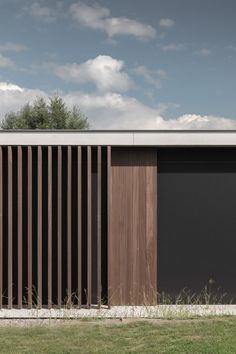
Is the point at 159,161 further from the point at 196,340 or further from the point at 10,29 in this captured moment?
the point at 10,29

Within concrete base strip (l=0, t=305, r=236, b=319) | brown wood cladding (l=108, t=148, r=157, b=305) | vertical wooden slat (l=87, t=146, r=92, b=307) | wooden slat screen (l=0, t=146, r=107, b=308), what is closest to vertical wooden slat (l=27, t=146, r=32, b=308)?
wooden slat screen (l=0, t=146, r=107, b=308)

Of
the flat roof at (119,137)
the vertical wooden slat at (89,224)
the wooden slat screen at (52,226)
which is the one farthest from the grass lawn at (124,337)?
the flat roof at (119,137)

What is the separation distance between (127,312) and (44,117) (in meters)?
20.8

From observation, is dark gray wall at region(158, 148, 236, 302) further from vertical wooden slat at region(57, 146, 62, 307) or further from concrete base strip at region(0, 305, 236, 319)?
vertical wooden slat at region(57, 146, 62, 307)

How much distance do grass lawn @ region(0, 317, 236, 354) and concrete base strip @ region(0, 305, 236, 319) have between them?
0.29 m

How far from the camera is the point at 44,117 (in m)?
27.2

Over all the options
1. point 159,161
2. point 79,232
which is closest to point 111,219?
point 79,232

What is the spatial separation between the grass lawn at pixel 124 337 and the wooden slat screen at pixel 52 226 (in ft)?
3.04

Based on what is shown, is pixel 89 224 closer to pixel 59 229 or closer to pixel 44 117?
pixel 59 229

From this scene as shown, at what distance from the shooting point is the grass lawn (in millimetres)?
5742

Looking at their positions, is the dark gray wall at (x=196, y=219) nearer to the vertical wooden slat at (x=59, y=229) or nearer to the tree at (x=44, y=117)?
the vertical wooden slat at (x=59, y=229)

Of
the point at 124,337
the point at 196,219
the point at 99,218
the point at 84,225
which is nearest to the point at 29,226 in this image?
the point at 84,225

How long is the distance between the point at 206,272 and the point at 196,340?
2173 millimetres

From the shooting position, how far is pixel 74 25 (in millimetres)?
17984
